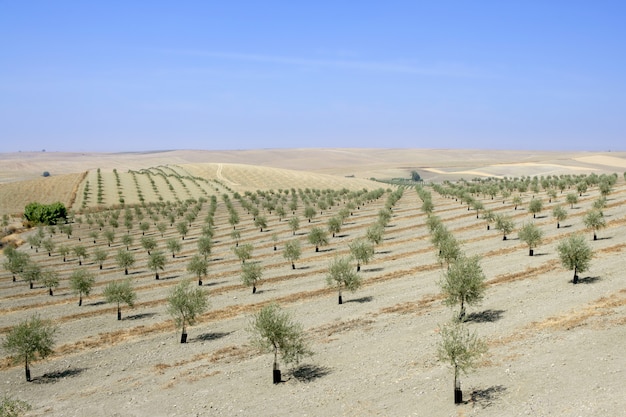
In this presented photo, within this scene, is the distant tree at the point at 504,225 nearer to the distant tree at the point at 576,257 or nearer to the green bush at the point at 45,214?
the distant tree at the point at 576,257

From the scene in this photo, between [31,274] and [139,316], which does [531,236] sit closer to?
[139,316]

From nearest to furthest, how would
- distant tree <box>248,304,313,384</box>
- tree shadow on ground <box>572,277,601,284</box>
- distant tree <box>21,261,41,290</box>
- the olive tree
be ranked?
1. distant tree <box>248,304,313,384</box>
2. tree shadow on ground <box>572,277,601,284</box>
3. the olive tree
4. distant tree <box>21,261,41,290</box>

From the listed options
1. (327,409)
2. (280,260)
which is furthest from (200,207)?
(327,409)

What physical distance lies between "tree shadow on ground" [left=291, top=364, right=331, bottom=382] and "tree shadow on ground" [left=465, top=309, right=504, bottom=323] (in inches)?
466

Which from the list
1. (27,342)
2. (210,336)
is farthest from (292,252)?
(27,342)

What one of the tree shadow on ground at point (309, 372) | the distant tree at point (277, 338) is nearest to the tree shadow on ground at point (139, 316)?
the distant tree at point (277, 338)

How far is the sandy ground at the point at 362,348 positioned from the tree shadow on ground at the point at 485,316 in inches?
5.4

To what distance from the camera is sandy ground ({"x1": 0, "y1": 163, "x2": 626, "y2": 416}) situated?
83.1 ft

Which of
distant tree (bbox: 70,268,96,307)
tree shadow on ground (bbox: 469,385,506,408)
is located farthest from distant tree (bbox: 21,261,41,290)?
tree shadow on ground (bbox: 469,385,506,408)

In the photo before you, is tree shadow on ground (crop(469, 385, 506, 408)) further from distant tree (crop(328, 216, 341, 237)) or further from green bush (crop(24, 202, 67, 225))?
green bush (crop(24, 202, 67, 225))

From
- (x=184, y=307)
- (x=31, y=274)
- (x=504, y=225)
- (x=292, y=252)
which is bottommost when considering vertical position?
(x=31, y=274)

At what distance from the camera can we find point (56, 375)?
3475 cm

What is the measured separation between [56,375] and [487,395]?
1123 inches

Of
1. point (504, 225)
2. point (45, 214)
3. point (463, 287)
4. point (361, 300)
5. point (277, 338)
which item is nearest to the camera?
point (277, 338)
